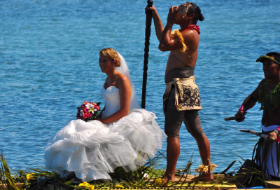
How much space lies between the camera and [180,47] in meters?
4.43

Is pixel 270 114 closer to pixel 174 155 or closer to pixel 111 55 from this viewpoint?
pixel 174 155

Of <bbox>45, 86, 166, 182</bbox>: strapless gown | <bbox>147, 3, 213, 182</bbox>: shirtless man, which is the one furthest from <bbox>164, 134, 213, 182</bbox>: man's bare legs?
<bbox>45, 86, 166, 182</bbox>: strapless gown

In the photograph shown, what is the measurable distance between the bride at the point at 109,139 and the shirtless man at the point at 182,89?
222 mm

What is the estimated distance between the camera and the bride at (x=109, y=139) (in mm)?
4414

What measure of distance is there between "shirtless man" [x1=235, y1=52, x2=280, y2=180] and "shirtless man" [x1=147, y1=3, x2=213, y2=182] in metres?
0.51

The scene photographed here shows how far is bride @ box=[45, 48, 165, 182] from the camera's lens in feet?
14.5

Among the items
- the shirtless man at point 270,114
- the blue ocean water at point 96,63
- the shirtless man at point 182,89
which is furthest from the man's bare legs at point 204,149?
the blue ocean water at point 96,63

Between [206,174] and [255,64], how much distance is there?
9798 mm

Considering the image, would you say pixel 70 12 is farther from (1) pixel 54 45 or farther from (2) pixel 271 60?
(2) pixel 271 60

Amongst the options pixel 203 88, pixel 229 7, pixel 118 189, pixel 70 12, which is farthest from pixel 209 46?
pixel 118 189

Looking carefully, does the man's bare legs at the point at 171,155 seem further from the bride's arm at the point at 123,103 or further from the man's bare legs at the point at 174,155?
the bride's arm at the point at 123,103

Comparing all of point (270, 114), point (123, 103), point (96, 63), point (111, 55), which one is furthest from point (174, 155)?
point (96, 63)

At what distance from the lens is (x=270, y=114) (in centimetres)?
473

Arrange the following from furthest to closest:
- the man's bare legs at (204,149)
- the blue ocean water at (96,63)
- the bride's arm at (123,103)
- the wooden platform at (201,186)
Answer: the blue ocean water at (96,63) < the bride's arm at (123,103) < the man's bare legs at (204,149) < the wooden platform at (201,186)
